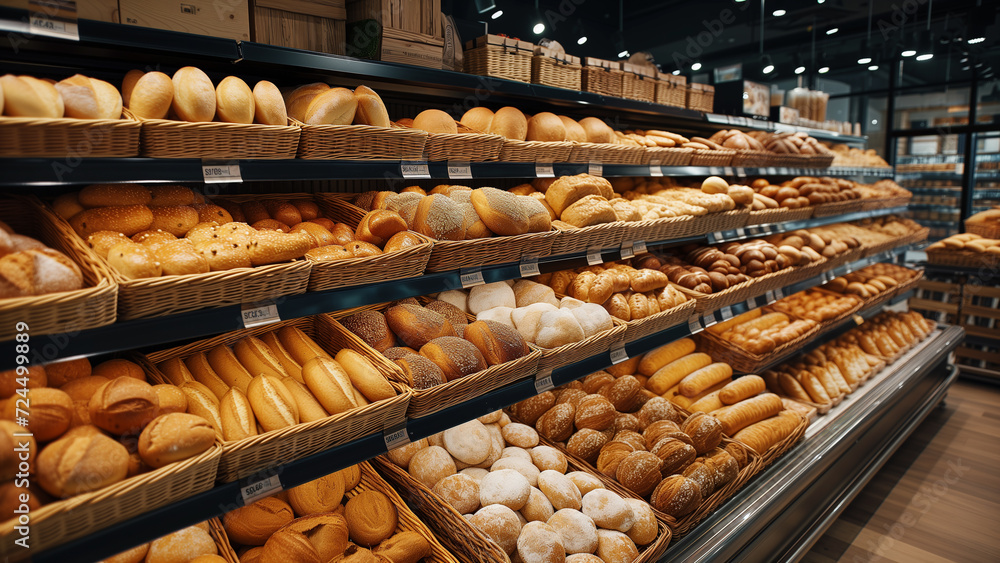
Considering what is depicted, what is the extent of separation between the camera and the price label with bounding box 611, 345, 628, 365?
2252 millimetres

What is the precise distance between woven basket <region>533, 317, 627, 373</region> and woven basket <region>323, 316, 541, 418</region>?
7 centimetres

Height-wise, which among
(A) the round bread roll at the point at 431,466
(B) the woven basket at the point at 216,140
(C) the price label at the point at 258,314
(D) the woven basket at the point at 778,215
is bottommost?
(A) the round bread roll at the point at 431,466

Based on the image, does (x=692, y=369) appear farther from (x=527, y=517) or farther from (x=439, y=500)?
(x=439, y=500)

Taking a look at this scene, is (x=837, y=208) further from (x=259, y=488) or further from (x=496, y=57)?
(x=259, y=488)

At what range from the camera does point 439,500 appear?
175 centimetres

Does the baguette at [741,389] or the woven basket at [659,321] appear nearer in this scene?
the woven basket at [659,321]

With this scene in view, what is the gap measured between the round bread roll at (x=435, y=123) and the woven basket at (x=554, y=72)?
66cm

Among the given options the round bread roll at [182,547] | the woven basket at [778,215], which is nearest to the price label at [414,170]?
the round bread roll at [182,547]

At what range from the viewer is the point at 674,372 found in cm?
297

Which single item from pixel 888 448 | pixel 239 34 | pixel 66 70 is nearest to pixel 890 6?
pixel 888 448

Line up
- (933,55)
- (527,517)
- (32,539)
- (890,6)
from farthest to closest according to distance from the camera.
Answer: (933,55) → (890,6) → (527,517) → (32,539)

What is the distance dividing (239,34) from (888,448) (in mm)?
4210

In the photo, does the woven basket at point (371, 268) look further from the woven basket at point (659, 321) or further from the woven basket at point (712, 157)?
the woven basket at point (712, 157)

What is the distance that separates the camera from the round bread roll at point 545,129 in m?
2.66
